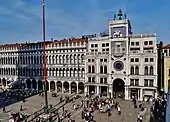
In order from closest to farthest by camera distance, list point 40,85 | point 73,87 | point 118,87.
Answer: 1. point 118,87
2. point 73,87
3. point 40,85

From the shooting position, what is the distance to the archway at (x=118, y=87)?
171ft

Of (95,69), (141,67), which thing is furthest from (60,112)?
(141,67)

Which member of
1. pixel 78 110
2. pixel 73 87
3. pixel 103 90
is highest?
pixel 73 87

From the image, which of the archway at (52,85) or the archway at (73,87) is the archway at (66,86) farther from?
the archway at (52,85)

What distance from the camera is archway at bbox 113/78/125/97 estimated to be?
2057 inches

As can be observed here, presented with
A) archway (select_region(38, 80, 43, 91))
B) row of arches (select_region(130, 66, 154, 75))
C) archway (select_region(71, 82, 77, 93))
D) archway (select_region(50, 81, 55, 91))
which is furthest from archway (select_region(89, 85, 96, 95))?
archway (select_region(38, 80, 43, 91))

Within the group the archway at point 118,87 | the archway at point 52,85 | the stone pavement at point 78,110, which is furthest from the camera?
the archway at point 52,85

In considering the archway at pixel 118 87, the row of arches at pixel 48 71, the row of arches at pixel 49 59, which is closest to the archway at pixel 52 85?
the row of arches at pixel 48 71

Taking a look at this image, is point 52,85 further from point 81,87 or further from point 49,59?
point 81,87

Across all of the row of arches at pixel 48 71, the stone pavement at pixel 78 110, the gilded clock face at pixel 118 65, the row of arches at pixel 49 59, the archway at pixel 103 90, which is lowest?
the stone pavement at pixel 78 110

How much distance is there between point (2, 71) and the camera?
74250mm

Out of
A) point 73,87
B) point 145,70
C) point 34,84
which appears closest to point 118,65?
point 145,70

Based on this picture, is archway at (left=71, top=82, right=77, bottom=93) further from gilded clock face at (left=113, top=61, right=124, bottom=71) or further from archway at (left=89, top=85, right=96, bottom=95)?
gilded clock face at (left=113, top=61, right=124, bottom=71)

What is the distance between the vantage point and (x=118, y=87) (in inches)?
2084
